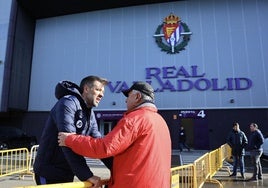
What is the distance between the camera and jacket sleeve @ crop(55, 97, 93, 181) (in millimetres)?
2281

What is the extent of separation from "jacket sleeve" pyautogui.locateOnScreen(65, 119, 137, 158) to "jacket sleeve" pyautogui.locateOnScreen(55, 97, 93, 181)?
136 millimetres

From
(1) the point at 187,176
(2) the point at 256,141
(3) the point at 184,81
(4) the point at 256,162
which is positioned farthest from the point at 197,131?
(1) the point at 187,176

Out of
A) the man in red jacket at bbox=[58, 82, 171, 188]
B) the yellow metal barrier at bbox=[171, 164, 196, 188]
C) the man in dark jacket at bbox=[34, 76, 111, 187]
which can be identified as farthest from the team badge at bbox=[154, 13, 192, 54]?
the man in red jacket at bbox=[58, 82, 171, 188]

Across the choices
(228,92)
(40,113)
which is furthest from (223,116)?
(40,113)

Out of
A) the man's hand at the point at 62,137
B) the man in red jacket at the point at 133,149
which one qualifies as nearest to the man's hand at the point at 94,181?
the man in red jacket at the point at 133,149

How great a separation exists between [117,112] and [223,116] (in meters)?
8.12

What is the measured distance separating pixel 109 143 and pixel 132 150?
181mm

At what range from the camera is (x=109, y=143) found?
6.88ft

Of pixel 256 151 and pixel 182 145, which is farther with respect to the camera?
pixel 182 145

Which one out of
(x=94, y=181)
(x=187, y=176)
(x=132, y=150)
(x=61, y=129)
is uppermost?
(x=61, y=129)

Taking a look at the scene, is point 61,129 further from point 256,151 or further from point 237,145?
point 237,145

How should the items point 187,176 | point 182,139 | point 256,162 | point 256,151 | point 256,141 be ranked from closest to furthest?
point 187,176, point 256,162, point 256,151, point 256,141, point 182,139

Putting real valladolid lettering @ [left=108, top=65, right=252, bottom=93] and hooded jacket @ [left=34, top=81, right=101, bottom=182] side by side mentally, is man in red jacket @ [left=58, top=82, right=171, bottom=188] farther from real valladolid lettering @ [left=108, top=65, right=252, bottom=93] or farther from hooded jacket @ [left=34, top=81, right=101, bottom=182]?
real valladolid lettering @ [left=108, top=65, right=252, bottom=93]

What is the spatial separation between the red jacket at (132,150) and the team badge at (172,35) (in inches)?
905
